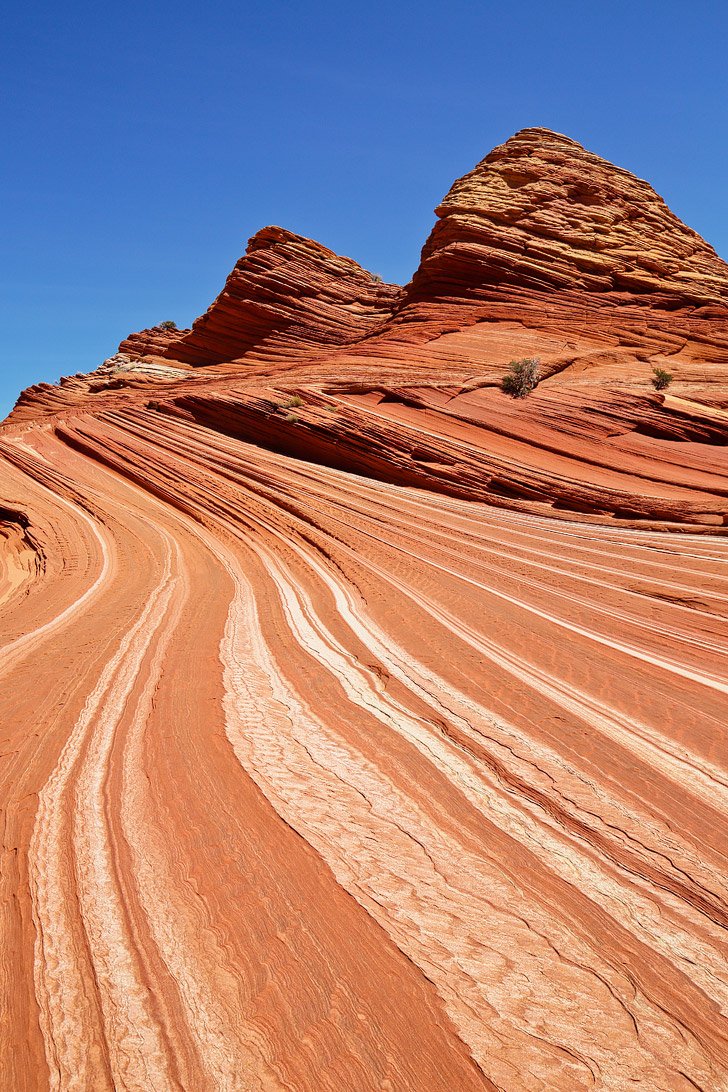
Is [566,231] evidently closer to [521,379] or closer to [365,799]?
[521,379]

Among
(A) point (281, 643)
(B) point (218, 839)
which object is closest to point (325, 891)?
(B) point (218, 839)

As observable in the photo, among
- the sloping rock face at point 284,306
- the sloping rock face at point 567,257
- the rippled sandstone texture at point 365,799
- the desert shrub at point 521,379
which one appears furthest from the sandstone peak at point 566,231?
the rippled sandstone texture at point 365,799

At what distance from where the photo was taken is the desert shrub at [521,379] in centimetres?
1959

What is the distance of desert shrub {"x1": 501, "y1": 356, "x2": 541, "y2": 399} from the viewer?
19.6 m

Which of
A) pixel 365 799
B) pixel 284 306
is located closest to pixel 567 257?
pixel 284 306

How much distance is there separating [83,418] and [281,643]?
20.9 m

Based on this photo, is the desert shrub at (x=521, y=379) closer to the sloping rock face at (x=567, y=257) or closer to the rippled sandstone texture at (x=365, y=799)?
the sloping rock face at (x=567, y=257)

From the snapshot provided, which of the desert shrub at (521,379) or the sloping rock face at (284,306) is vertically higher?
the sloping rock face at (284,306)

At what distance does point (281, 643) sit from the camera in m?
5.84

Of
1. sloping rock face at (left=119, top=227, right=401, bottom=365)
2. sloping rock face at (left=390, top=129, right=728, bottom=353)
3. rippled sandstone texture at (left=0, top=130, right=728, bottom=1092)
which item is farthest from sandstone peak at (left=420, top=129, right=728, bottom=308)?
rippled sandstone texture at (left=0, top=130, right=728, bottom=1092)

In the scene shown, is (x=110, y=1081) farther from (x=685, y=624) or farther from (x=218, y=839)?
(x=685, y=624)

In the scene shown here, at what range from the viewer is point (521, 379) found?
65.2 ft

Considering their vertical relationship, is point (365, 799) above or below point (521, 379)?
below

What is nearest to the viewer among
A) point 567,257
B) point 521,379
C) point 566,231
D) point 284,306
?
point 521,379
